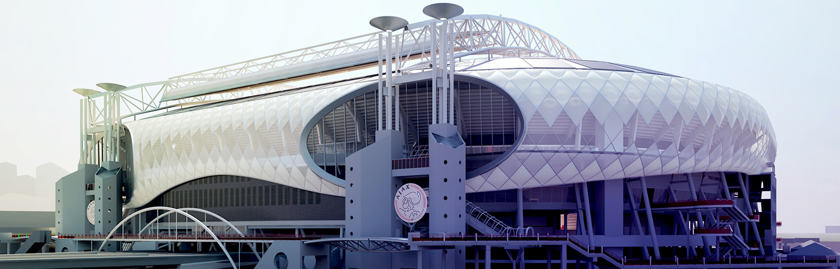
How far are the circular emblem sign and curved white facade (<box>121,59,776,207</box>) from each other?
25.0 feet

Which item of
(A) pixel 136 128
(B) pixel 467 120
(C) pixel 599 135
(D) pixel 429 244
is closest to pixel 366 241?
(D) pixel 429 244

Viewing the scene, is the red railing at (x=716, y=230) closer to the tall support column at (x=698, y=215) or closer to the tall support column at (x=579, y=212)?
the tall support column at (x=698, y=215)

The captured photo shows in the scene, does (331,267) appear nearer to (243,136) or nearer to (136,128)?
(243,136)

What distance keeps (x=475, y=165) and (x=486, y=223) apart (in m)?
5.62

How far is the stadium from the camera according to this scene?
64.1 metres

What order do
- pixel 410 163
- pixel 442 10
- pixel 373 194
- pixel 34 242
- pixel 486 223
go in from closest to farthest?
pixel 410 163 < pixel 442 10 < pixel 373 194 < pixel 486 223 < pixel 34 242

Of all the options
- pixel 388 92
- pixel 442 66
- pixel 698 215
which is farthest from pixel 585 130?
pixel 388 92

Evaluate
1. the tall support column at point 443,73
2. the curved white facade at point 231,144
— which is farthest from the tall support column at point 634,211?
the curved white facade at point 231,144

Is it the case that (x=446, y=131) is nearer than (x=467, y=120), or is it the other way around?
(x=446, y=131)

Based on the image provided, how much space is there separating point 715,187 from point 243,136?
45.3 metres

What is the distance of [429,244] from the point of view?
5844cm

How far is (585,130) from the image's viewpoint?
68062mm

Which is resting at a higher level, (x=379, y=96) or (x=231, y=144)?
(x=379, y=96)

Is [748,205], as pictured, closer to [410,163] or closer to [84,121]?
[410,163]
